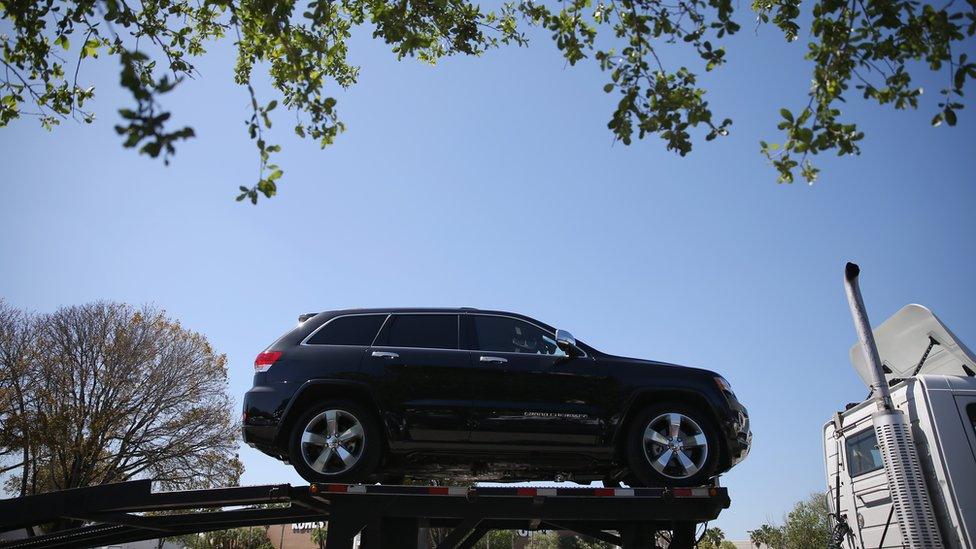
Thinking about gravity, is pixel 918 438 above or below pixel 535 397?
below

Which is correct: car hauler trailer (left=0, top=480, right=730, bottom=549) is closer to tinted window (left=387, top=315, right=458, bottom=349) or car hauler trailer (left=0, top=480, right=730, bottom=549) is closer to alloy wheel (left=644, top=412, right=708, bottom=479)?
alloy wheel (left=644, top=412, right=708, bottom=479)

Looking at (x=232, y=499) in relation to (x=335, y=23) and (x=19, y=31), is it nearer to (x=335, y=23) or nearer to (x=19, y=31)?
(x=19, y=31)

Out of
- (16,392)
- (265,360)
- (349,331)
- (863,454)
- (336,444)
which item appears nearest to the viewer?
(336,444)

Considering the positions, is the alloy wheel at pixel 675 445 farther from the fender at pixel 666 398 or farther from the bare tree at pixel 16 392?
the bare tree at pixel 16 392

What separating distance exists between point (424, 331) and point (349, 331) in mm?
691

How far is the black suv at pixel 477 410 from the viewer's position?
5.49 meters

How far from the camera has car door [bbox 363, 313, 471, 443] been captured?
5.48 m

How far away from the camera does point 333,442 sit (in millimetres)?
5480

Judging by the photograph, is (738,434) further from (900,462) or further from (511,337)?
(511,337)

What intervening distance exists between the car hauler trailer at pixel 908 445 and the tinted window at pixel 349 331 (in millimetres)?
4963

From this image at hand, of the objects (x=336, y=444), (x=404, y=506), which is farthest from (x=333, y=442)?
(x=404, y=506)

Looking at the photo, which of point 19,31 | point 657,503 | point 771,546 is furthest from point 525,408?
point 771,546

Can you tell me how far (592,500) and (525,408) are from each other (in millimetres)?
907

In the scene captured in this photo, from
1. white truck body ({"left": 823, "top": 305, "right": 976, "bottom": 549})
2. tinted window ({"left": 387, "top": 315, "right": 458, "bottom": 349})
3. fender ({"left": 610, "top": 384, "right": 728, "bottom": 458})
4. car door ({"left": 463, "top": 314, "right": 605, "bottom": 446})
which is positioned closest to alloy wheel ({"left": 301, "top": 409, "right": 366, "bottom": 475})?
tinted window ({"left": 387, "top": 315, "right": 458, "bottom": 349})
